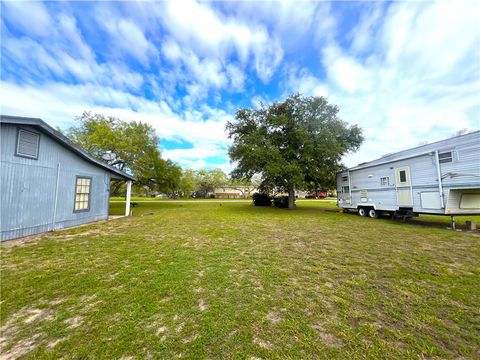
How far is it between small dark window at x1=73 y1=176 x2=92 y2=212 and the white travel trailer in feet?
50.6

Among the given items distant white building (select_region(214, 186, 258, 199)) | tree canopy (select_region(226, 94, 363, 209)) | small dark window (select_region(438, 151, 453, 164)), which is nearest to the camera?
small dark window (select_region(438, 151, 453, 164))

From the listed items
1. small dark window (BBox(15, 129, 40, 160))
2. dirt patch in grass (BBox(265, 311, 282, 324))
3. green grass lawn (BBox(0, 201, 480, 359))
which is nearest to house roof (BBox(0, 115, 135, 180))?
small dark window (BBox(15, 129, 40, 160))

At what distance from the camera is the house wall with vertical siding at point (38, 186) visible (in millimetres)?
6211

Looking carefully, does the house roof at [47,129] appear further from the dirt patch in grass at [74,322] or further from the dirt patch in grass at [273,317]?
the dirt patch in grass at [273,317]

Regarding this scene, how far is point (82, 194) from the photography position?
9484 millimetres

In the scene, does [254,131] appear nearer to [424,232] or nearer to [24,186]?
[424,232]

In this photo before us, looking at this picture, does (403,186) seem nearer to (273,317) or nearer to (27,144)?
(273,317)

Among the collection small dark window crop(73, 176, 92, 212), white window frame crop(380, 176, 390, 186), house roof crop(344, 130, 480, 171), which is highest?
house roof crop(344, 130, 480, 171)

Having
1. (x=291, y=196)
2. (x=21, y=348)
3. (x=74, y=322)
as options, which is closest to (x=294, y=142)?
(x=291, y=196)

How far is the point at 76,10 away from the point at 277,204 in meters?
20.7

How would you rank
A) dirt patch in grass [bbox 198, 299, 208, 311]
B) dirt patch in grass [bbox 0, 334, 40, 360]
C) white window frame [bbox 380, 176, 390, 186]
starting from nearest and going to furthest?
dirt patch in grass [bbox 0, 334, 40, 360] → dirt patch in grass [bbox 198, 299, 208, 311] → white window frame [bbox 380, 176, 390, 186]

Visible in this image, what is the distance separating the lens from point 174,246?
6012 mm

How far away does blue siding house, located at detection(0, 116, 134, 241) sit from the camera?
6238 mm

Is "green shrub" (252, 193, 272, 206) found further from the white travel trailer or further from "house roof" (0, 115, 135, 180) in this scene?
"house roof" (0, 115, 135, 180)
